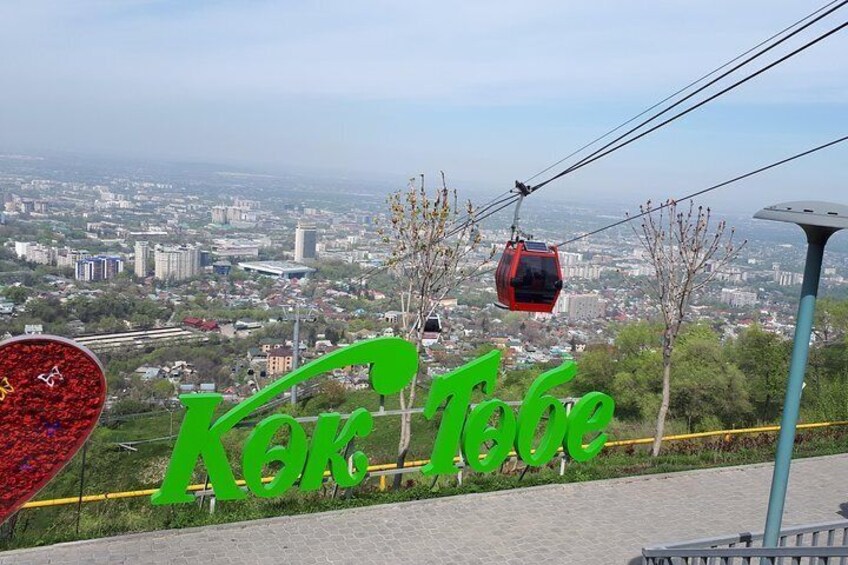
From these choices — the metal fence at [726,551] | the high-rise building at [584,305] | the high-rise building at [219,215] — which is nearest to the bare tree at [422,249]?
the metal fence at [726,551]

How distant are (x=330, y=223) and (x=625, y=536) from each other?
45928 mm

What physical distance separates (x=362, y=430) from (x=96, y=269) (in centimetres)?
2669

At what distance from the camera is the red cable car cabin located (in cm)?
1231

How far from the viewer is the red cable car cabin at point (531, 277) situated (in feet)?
40.4

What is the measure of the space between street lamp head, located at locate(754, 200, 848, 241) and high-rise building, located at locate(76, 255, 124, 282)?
→ 106ft

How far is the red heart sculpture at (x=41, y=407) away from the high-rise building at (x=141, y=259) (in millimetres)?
29134

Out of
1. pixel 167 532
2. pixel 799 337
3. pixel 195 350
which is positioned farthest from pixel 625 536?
pixel 195 350

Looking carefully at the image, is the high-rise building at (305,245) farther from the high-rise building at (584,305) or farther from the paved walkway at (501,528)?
the paved walkway at (501,528)

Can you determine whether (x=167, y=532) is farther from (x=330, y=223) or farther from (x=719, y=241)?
(x=330, y=223)

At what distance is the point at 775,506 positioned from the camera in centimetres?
652

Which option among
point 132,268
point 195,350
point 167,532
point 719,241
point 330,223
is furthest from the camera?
point 330,223

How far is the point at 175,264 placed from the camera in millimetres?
37156

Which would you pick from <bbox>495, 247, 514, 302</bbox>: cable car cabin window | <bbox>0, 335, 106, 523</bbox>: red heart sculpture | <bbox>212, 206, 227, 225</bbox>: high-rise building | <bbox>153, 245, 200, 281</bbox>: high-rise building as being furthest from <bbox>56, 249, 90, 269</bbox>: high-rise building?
<bbox>0, 335, 106, 523</bbox>: red heart sculpture

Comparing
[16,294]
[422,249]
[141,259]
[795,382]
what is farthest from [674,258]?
[141,259]
